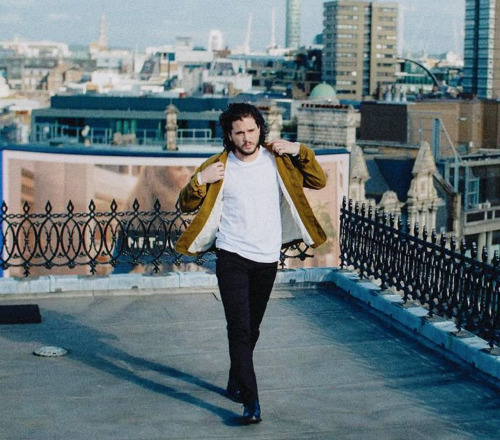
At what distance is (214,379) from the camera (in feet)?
25.5

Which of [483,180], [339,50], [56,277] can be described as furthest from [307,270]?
[339,50]

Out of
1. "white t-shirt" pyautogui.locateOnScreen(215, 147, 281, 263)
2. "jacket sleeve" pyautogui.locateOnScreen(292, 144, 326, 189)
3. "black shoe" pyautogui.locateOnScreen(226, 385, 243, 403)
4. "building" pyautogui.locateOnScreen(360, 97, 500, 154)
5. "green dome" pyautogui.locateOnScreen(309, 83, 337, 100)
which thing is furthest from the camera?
"green dome" pyautogui.locateOnScreen(309, 83, 337, 100)

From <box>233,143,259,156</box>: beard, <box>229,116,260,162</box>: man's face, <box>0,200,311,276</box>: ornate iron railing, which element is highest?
<box>229,116,260,162</box>: man's face

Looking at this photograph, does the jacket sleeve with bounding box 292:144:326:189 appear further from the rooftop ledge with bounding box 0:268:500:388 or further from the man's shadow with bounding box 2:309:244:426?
the rooftop ledge with bounding box 0:268:500:388

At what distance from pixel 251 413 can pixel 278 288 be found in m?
4.51

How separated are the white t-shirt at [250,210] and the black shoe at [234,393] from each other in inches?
37.0

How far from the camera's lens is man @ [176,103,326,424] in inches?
264

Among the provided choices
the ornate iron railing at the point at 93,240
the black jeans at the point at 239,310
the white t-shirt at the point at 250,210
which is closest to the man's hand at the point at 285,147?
the white t-shirt at the point at 250,210

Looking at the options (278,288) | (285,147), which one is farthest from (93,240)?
(285,147)

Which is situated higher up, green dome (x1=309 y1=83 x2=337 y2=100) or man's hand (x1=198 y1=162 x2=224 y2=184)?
green dome (x1=309 y1=83 x2=337 y2=100)

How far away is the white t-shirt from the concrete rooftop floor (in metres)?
1.11

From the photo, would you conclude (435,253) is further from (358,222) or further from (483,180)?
(483,180)

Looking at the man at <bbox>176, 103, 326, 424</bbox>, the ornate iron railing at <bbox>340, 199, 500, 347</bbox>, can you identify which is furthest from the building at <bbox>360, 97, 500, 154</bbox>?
the man at <bbox>176, 103, 326, 424</bbox>

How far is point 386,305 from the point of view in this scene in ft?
32.2
